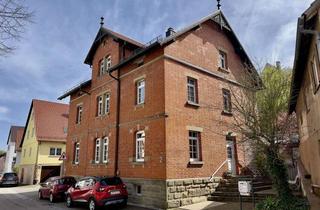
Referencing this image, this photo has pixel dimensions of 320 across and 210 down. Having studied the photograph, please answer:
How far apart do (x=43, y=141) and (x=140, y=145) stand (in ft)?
72.1

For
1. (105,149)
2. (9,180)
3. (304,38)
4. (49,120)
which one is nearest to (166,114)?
(105,149)

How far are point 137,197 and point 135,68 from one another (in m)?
7.62

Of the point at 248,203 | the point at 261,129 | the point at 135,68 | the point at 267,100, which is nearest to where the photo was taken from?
the point at 261,129

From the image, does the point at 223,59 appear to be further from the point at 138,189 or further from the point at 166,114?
the point at 138,189

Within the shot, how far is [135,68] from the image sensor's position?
16.8 metres

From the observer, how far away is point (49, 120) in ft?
119

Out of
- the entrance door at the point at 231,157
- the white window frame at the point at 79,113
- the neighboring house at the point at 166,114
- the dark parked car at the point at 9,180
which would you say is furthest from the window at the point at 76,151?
the dark parked car at the point at 9,180

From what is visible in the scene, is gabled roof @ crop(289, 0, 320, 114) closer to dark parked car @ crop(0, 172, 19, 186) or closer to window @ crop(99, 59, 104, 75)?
window @ crop(99, 59, 104, 75)

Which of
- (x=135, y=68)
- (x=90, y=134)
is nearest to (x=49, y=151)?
(x=90, y=134)

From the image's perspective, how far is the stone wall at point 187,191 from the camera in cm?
1294

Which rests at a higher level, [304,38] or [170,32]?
[170,32]

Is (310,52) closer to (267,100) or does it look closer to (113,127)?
(267,100)

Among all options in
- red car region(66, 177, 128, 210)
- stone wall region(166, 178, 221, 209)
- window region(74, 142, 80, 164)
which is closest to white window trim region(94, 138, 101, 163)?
window region(74, 142, 80, 164)

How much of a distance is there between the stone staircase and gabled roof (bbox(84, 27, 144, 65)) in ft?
34.8
